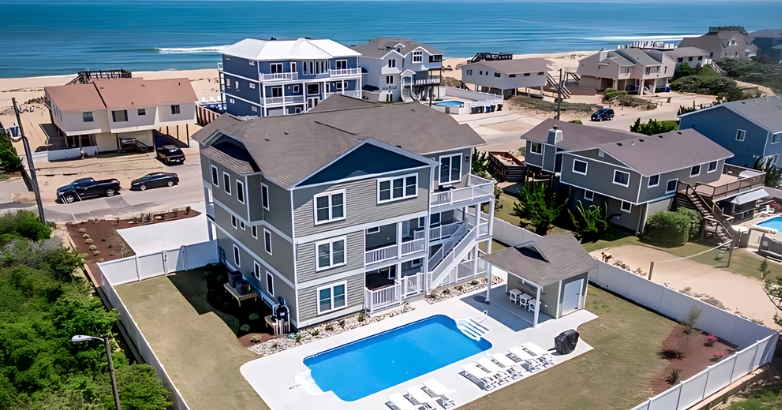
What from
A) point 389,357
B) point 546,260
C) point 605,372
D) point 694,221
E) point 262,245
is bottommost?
point 389,357

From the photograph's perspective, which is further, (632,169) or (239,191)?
(632,169)

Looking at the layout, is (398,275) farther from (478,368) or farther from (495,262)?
(478,368)

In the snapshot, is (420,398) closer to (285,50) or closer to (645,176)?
(645,176)

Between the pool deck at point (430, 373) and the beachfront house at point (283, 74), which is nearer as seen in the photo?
the pool deck at point (430, 373)

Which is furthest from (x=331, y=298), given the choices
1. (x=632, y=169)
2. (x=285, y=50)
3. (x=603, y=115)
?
(x=603, y=115)

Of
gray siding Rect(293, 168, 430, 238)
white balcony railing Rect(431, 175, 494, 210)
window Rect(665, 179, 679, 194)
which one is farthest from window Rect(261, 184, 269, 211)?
window Rect(665, 179, 679, 194)

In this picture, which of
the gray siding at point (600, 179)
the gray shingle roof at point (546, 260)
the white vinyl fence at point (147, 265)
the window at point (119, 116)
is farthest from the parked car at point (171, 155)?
the gray shingle roof at point (546, 260)

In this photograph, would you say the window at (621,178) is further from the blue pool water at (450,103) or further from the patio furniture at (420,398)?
the blue pool water at (450,103)
